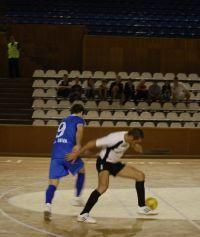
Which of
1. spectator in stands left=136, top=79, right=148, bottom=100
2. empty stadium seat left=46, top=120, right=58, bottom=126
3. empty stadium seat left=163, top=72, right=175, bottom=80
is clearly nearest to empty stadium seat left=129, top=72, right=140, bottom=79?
empty stadium seat left=163, top=72, right=175, bottom=80

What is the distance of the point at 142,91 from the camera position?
20312 mm

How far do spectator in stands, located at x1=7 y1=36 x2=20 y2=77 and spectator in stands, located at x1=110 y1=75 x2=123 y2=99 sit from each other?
4.45 metres

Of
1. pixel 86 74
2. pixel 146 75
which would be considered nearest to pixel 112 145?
pixel 86 74

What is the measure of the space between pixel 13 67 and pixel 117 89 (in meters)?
5.01

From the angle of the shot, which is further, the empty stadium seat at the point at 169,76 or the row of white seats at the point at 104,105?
the empty stadium seat at the point at 169,76

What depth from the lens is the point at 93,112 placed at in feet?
63.8

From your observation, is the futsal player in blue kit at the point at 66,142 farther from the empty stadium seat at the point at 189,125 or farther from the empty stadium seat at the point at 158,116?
the empty stadium seat at the point at 189,125

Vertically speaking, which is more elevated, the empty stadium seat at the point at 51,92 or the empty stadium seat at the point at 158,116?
the empty stadium seat at the point at 51,92

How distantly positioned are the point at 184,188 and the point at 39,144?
293 inches

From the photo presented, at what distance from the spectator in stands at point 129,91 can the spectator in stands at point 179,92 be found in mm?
1490

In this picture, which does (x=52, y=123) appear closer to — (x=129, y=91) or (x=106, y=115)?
(x=106, y=115)

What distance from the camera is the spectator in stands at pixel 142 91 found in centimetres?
2022

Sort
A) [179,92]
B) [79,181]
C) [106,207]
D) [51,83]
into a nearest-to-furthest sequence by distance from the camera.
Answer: [106,207]
[79,181]
[179,92]
[51,83]

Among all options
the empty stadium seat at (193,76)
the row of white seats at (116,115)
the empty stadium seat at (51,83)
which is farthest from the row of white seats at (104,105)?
the empty stadium seat at (193,76)
